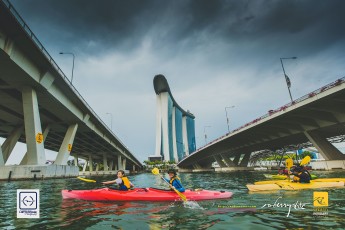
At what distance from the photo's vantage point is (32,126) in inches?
938

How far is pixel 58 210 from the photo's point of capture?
8609 mm

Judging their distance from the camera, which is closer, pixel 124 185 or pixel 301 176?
pixel 124 185

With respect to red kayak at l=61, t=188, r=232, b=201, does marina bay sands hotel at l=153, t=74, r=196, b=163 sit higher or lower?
higher

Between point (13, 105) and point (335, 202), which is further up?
point (13, 105)

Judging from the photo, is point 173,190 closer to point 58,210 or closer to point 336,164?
point 58,210

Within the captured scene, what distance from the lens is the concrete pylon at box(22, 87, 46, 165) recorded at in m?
23.2

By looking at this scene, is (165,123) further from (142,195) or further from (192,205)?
(192,205)

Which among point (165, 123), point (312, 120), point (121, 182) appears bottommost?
point (121, 182)

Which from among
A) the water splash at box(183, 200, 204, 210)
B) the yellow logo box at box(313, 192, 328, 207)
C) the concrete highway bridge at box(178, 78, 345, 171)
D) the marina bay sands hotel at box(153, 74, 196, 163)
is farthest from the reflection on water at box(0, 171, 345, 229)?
the marina bay sands hotel at box(153, 74, 196, 163)

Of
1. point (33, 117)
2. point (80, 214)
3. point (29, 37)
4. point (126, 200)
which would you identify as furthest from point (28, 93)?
point (80, 214)

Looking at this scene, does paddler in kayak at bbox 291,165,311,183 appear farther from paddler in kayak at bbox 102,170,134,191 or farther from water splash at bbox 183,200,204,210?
paddler in kayak at bbox 102,170,134,191

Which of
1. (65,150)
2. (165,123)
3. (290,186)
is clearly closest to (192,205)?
(290,186)

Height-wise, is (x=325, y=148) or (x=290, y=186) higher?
(x=325, y=148)

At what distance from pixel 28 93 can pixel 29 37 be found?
6761 millimetres
